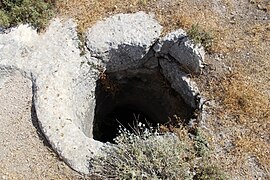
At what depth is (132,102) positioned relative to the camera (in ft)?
30.2

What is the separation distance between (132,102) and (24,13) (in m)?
2.67

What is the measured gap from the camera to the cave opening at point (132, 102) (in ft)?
27.1

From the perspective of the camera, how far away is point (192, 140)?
6758 millimetres

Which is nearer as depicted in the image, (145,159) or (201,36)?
(145,159)

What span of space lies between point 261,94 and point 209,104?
0.78 m

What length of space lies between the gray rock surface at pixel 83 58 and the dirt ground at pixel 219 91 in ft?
0.64

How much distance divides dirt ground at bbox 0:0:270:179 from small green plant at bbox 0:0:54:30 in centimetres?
35

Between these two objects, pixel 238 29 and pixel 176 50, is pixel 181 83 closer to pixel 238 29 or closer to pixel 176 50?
pixel 176 50

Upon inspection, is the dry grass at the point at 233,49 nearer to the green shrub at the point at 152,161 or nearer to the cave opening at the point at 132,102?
the green shrub at the point at 152,161

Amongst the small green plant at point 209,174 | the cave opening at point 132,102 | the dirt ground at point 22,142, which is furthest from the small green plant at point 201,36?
the dirt ground at point 22,142

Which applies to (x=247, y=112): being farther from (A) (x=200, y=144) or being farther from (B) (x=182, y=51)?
(B) (x=182, y=51)

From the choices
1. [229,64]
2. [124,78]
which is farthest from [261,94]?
[124,78]

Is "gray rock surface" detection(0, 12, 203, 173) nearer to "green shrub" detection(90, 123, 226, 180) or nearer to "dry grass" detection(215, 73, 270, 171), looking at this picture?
"dry grass" detection(215, 73, 270, 171)

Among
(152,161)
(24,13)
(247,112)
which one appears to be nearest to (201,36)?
(247,112)
